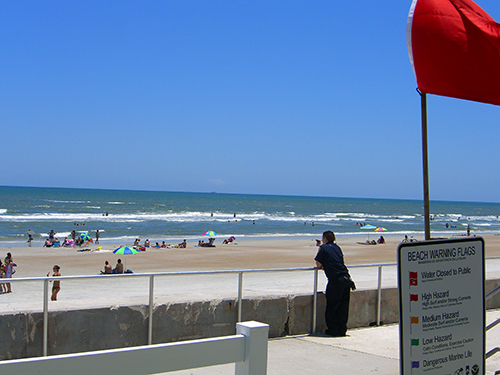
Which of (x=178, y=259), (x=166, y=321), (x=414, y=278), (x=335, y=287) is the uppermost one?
(x=414, y=278)

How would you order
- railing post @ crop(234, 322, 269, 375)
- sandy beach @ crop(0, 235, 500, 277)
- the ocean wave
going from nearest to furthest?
railing post @ crop(234, 322, 269, 375)
sandy beach @ crop(0, 235, 500, 277)
the ocean wave

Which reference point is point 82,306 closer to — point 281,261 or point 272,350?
point 272,350

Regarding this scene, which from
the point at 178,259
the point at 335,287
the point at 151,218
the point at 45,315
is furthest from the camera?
the point at 151,218

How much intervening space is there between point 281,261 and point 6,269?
1546cm

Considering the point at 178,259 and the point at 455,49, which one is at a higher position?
the point at 455,49

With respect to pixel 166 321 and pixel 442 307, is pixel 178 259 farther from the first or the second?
pixel 442 307

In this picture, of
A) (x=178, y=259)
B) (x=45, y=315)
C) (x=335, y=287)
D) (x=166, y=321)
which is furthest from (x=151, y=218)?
(x=45, y=315)

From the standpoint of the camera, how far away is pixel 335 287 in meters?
7.64

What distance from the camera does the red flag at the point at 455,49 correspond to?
4.19 meters

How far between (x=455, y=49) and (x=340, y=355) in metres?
4.03

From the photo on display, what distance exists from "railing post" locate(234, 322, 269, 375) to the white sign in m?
0.76

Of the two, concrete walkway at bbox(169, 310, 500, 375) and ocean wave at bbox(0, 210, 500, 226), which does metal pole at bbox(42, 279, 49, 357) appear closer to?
concrete walkway at bbox(169, 310, 500, 375)

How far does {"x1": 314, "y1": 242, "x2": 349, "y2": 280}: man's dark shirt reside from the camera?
7625mm

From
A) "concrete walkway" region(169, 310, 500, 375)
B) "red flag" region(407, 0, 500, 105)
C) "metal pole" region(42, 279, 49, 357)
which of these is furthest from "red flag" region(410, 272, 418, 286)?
"metal pole" region(42, 279, 49, 357)
